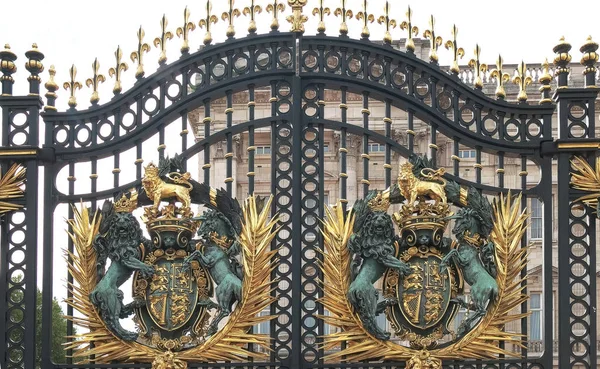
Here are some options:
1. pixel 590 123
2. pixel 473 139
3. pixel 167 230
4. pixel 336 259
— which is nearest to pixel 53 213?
pixel 167 230

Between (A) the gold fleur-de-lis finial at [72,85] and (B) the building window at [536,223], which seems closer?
(A) the gold fleur-de-lis finial at [72,85]

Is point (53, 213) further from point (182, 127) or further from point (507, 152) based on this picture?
point (507, 152)

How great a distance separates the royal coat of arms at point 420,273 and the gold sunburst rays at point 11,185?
2785mm

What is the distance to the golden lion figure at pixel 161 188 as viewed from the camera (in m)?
9.79

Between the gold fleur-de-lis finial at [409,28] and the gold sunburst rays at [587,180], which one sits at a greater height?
the gold fleur-de-lis finial at [409,28]

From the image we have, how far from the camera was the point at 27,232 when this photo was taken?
992 cm

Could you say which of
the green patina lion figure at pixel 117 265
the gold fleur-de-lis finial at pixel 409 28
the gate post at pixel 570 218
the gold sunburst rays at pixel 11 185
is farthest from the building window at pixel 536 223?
the gold sunburst rays at pixel 11 185

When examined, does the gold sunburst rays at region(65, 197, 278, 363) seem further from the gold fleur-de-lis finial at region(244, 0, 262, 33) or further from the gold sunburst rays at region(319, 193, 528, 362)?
the gold fleur-de-lis finial at region(244, 0, 262, 33)

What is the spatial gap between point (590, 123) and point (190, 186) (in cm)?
364

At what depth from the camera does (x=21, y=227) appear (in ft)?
32.7

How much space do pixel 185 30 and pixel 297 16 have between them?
1040mm

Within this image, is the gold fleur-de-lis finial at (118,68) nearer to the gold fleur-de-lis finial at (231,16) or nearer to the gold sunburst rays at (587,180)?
the gold fleur-de-lis finial at (231,16)

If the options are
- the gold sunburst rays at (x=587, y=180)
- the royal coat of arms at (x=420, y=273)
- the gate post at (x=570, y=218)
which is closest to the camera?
the royal coat of arms at (x=420, y=273)

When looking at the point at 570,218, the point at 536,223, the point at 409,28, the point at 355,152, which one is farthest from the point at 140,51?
the point at 536,223
